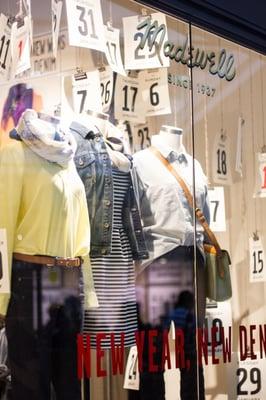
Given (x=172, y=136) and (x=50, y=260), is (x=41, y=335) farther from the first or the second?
(x=172, y=136)

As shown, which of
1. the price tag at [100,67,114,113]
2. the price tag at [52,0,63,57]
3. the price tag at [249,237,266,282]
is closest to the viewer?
the price tag at [52,0,63,57]

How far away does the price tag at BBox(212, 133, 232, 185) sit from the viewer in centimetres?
320

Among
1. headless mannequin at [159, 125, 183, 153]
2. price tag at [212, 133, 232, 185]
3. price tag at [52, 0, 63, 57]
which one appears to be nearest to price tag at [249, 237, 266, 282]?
price tag at [212, 133, 232, 185]

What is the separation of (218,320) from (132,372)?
58 cm

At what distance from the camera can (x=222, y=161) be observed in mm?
3244

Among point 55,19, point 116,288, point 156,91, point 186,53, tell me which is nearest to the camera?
point 55,19

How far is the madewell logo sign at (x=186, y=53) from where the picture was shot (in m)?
2.90

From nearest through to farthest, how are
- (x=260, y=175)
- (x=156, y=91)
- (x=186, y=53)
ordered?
(x=156, y=91) < (x=186, y=53) < (x=260, y=175)

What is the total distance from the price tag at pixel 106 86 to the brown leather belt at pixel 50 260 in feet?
1.82

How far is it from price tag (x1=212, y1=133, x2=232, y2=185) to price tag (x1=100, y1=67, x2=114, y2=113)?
66 cm

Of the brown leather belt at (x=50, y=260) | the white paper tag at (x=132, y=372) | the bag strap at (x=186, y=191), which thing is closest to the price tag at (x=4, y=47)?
the brown leather belt at (x=50, y=260)

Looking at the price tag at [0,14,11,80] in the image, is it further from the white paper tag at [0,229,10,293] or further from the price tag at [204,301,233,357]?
the price tag at [204,301,233,357]

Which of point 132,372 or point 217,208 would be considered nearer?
point 132,372

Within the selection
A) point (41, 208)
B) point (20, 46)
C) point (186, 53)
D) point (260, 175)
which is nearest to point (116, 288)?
point (41, 208)
